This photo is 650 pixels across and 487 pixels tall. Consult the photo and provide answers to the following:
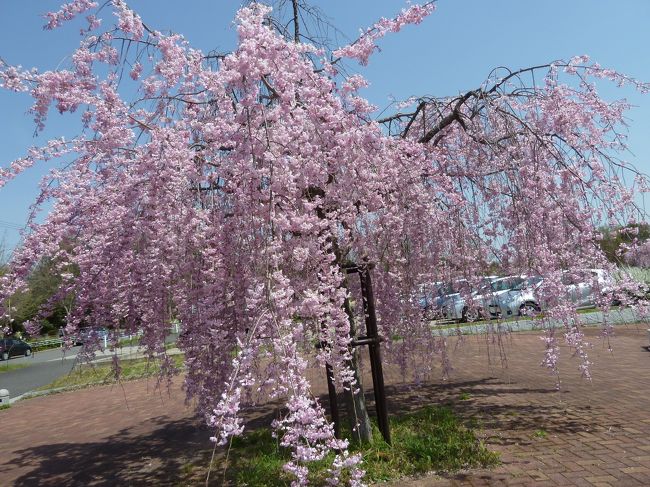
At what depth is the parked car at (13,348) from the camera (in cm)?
2800

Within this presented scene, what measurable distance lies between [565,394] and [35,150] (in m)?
7.11

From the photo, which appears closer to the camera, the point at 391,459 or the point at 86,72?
the point at 86,72

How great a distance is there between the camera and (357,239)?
183 inches

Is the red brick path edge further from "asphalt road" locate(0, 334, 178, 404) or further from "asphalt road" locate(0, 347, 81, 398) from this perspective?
"asphalt road" locate(0, 347, 81, 398)

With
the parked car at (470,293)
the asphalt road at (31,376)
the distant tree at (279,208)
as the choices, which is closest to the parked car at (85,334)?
the distant tree at (279,208)

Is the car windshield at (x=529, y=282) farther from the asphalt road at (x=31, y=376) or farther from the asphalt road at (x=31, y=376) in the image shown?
the asphalt road at (x=31, y=376)

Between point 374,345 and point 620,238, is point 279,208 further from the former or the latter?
point 620,238

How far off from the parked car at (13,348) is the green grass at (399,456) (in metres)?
27.7

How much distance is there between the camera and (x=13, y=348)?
29.3 metres

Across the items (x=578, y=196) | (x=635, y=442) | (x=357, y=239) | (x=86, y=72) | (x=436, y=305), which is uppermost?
(x=86, y=72)

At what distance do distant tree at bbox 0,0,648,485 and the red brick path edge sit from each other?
100 cm

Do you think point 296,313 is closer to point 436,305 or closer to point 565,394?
point 436,305

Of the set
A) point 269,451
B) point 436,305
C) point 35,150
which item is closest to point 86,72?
point 35,150

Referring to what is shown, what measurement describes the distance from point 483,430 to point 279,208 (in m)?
3.67
